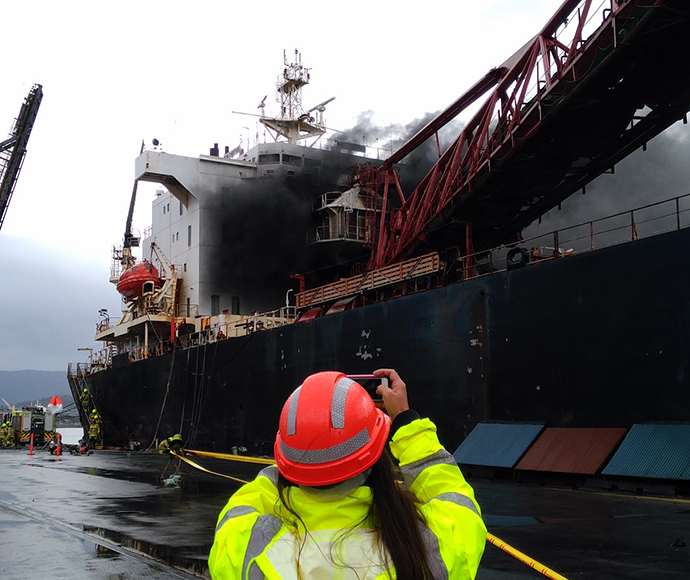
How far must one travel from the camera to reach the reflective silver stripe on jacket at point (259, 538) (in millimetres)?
1985

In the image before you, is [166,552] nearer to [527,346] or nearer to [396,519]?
[396,519]

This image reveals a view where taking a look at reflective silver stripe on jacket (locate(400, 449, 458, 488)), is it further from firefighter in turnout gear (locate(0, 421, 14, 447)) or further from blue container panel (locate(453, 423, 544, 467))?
firefighter in turnout gear (locate(0, 421, 14, 447))

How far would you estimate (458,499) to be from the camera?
2061mm

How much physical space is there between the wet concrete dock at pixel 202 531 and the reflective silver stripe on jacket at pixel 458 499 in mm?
4606

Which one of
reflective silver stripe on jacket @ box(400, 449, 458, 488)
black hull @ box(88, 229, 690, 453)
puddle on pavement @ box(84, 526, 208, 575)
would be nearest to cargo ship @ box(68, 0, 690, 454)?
black hull @ box(88, 229, 690, 453)

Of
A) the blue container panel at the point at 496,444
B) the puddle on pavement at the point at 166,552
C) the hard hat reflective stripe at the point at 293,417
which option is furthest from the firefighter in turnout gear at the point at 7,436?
the hard hat reflective stripe at the point at 293,417

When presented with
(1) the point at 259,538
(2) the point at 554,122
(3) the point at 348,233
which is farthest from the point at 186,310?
(1) the point at 259,538

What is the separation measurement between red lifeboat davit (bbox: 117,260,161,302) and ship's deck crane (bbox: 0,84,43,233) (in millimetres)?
10646

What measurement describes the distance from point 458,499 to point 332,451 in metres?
0.39

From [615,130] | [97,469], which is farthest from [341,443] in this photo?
[97,469]

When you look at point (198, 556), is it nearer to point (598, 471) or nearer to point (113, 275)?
point (598, 471)

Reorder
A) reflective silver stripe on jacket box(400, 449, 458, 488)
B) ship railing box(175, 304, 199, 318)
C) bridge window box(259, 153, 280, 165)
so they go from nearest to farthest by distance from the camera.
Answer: reflective silver stripe on jacket box(400, 449, 458, 488) < ship railing box(175, 304, 199, 318) < bridge window box(259, 153, 280, 165)

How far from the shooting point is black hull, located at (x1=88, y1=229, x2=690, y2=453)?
41.3 ft

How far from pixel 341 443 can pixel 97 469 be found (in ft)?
66.0
